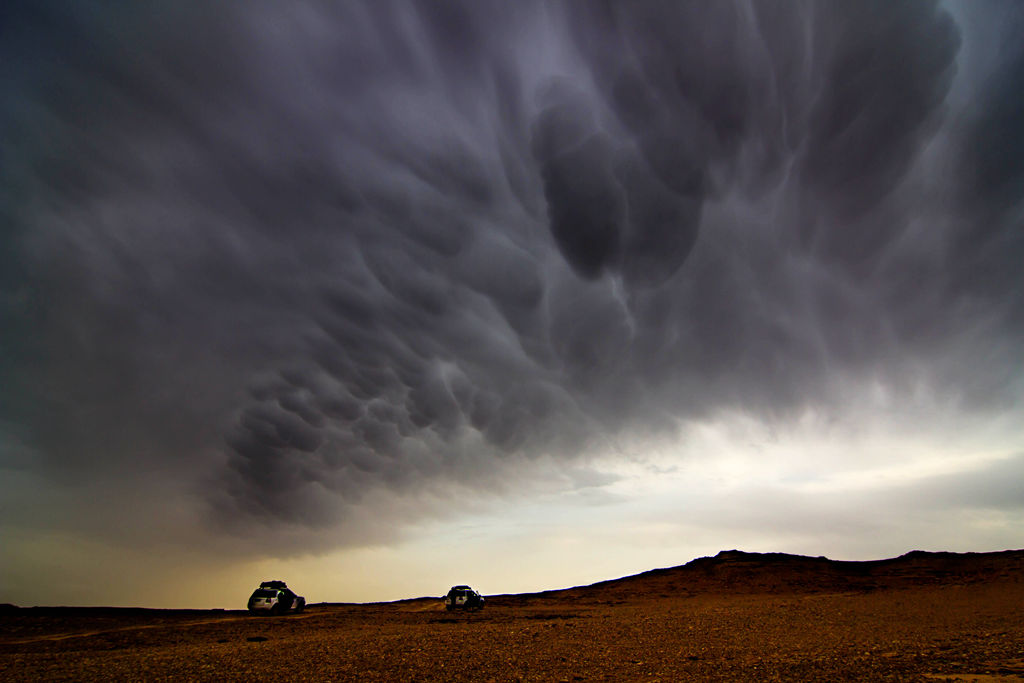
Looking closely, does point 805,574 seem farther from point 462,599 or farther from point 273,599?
point 273,599

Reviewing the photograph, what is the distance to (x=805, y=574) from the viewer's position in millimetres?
92625

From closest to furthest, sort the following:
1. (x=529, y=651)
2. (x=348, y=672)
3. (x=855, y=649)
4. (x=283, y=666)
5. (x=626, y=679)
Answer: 1. (x=626, y=679)
2. (x=348, y=672)
3. (x=283, y=666)
4. (x=855, y=649)
5. (x=529, y=651)

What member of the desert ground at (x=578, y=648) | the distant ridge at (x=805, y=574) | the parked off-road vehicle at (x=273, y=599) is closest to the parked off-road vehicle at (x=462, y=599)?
the parked off-road vehicle at (x=273, y=599)

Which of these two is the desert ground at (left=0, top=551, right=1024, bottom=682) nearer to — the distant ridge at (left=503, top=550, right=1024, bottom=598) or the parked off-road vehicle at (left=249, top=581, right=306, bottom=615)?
the parked off-road vehicle at (left=249, top=581, right=306, bottom=615)

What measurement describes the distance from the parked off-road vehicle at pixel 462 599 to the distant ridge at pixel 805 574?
31.6m

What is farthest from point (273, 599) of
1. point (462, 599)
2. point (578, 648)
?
point (578, 648)

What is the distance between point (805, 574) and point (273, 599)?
82.7 m

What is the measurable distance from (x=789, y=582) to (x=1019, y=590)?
2926 cm

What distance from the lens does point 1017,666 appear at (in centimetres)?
1806

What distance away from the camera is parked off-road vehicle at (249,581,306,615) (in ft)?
182

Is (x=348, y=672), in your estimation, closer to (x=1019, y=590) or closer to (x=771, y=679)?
(x=771, y=679)

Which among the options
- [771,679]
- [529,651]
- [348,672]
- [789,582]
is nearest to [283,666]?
[348,672]

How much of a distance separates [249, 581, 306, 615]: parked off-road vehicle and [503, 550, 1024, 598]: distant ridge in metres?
49.6

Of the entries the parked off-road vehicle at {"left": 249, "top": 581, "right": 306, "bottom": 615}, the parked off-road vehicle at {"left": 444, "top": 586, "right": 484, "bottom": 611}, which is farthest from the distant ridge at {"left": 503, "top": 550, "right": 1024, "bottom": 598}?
the parked off-road vehicle at {"left": 249, "top": 581, "right": 306, "bottom": 615}
